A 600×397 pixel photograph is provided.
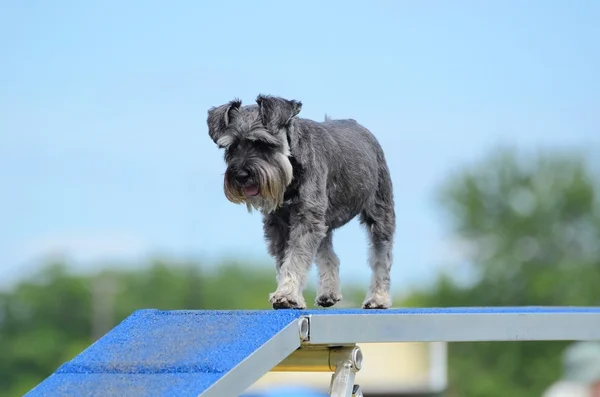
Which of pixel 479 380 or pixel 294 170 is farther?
pixel 479 380

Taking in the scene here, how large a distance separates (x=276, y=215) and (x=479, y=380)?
48.3 metres

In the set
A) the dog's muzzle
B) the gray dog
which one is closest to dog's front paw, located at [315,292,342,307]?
the gray dog

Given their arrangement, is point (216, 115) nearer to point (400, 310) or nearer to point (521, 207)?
point (400, 310)

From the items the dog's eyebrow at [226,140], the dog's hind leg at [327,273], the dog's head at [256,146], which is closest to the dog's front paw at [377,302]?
the dog's hind leg at [327,273]

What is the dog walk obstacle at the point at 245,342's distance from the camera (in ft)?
21.1

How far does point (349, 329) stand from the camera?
6945 mm

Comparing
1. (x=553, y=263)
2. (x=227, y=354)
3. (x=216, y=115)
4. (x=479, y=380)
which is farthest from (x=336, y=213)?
(x=553, y=263)

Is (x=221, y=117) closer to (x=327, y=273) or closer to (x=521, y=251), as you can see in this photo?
(x=327, y=273)

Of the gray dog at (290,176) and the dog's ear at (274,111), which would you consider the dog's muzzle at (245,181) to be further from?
the dog's ear at (274,111)

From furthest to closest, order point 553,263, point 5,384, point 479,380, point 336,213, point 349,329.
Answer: point 5,384, point 553,263, point 479,380, point 336,213, point 349,329

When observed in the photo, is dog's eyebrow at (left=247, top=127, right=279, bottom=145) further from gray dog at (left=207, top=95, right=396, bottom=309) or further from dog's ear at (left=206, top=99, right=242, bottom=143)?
dog's ear at (left=206, top=99, right=242, bottom=143)

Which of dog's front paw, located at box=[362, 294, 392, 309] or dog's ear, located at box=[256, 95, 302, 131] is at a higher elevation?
dog's ear, located at box=[256, 95, 302, 131]

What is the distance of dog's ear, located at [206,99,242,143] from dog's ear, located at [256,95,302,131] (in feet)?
0.54

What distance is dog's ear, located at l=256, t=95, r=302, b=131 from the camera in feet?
24.1
